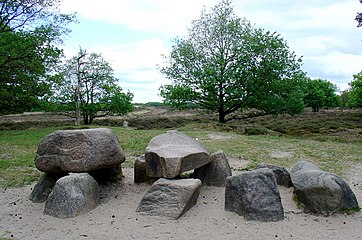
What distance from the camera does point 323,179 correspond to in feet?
21.1

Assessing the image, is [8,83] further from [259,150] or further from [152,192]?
[152,192]

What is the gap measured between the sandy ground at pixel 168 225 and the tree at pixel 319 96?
36.0 metres

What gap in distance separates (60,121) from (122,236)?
24.8 meters

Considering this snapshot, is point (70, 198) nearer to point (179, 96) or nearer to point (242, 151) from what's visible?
point (242, 151)

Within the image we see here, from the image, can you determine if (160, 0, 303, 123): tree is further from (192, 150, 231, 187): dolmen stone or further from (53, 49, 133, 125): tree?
(192, 150, 231, 187): dolmen stone

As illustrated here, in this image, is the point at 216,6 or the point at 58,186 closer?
the point at 58,186

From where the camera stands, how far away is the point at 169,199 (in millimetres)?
6492

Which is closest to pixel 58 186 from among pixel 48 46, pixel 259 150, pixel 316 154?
pixel 259 150

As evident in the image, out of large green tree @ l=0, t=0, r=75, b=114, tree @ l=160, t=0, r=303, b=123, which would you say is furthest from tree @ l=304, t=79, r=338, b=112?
large green tree @ l=0, t=0, r=75, b=114

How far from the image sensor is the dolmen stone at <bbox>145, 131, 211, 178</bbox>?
674 centimetres

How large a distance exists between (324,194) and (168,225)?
9.79 ft

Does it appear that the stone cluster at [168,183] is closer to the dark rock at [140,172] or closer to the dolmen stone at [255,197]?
the dolmen stone at [255,197]

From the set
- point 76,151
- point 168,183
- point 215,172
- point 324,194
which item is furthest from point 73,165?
point 324,194

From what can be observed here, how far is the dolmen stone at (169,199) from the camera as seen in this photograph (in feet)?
20.9
